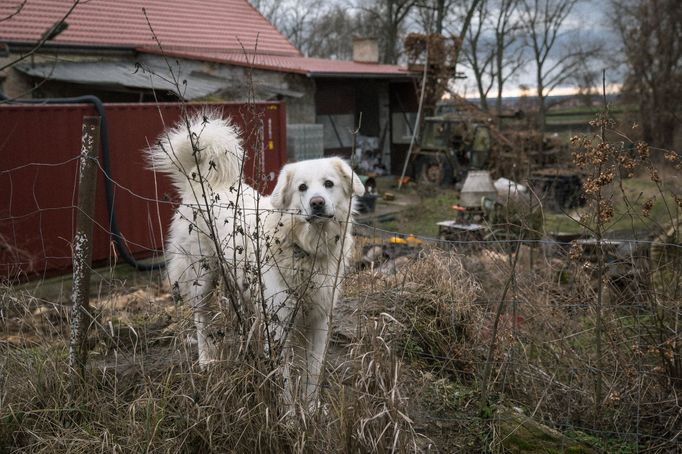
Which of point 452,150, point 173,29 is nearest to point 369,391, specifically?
point 173,29

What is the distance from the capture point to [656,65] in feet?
71.4

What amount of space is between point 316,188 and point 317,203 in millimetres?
163

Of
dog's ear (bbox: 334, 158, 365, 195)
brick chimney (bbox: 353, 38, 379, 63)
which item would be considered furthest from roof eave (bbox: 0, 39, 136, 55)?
brick chimney (bbox: 353, 38, 379, 63)

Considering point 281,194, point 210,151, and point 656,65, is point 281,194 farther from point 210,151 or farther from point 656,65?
point 656,65

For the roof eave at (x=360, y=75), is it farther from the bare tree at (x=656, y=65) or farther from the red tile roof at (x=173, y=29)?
the bare tree at (x=656, y=65)

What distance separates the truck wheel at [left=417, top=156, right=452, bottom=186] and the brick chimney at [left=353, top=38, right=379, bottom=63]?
24.1 feet

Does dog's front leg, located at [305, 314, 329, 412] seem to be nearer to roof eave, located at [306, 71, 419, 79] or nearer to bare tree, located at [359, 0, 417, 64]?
roof eave, located at [306, 71, 419, 79]

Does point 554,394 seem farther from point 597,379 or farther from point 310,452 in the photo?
point 310,452

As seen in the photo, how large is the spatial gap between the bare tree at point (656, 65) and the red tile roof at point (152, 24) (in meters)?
10.8

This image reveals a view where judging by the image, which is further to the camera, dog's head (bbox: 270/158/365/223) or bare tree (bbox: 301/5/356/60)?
bare tree (bbox: 301/5/356/60)

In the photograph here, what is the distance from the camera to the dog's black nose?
3.91 meters

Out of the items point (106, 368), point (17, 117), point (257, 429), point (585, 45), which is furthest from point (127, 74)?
point (585, 45)

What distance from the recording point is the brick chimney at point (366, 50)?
25266mm

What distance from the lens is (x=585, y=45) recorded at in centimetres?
3453
